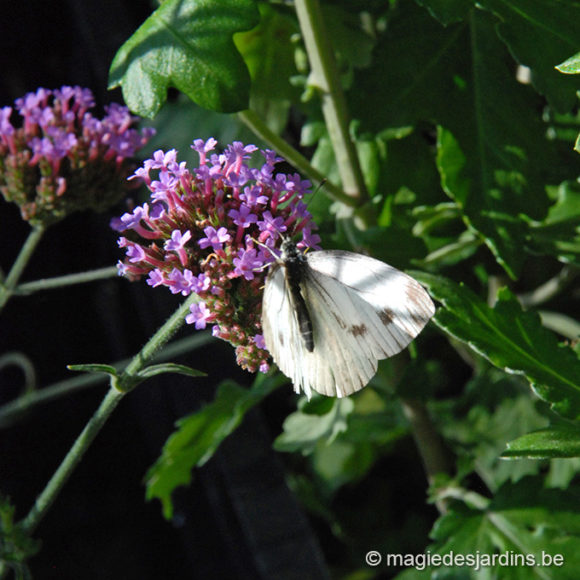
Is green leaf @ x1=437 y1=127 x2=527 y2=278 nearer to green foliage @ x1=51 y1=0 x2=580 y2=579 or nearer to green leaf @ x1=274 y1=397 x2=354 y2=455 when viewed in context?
green foliage @ x1=51 y1=0 x2=580 y2=579

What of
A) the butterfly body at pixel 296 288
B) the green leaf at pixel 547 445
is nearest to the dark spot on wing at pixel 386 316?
the butterfly body at pixel 296 288

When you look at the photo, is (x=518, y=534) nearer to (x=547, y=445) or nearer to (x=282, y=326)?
(x=547, y=445)

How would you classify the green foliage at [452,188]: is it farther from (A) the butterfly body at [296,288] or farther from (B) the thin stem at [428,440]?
(A) the butterfly body at [296,288]

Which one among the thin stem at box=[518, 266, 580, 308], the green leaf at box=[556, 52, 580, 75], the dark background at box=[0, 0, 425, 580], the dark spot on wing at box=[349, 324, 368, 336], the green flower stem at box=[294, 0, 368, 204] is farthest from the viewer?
the dark background at box=[0, 0, 425, 580]

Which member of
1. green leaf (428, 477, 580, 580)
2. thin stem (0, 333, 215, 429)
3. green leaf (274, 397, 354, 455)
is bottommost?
green leaf (428, 477, 580, 580)

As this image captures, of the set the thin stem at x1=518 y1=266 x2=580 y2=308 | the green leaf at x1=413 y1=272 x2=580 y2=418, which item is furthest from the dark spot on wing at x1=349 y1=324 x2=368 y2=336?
the thin stem at x1=518 y1=266 x2=580 y2=308

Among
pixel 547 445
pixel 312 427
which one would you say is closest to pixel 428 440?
pixel 312 427
